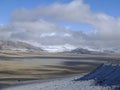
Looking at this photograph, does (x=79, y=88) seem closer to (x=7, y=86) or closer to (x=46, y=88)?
(x=46, y=88)

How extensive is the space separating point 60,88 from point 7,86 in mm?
12247

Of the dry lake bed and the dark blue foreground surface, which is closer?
the dark blue foreground surface

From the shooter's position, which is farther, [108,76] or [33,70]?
[33,70]

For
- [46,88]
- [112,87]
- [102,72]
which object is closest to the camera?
[112,87]

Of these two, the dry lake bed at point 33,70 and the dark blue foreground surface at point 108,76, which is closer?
the dark blue foreground surface at point 108,76

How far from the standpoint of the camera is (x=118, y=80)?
41875mm

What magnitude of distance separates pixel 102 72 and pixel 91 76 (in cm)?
270

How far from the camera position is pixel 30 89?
4634 cm

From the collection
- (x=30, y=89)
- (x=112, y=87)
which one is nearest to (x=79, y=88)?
(x=112, y=87)

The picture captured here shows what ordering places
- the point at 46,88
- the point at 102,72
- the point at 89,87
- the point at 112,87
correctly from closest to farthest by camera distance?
the point at 112,87 < the point at 89,87 < the point at 46,88 < the point at 102,72

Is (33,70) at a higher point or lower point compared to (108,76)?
lower

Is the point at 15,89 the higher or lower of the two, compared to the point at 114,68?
lower

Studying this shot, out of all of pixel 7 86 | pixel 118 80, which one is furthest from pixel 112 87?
pixel 7 86

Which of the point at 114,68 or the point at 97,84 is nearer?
the point at 97,84
